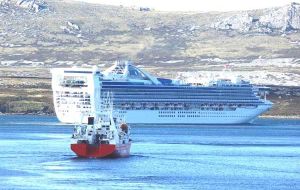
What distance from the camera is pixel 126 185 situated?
87500 millimetres

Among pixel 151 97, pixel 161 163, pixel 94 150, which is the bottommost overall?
pixel 161 163

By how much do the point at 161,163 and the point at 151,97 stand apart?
8422 cm

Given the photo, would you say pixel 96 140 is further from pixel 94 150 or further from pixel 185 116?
pixel 185 116

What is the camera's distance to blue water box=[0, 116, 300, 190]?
89.5 m

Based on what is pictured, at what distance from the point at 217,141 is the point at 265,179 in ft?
157

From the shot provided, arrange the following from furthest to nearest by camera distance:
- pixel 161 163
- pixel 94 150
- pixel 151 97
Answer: pixel 151 97 < pixel 94 150 < pixel 161 163

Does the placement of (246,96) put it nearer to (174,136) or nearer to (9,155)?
(174,136)

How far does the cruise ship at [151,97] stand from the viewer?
7215 inches

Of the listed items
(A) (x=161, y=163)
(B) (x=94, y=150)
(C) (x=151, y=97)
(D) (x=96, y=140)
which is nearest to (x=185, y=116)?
(C) (x=151, y=97)

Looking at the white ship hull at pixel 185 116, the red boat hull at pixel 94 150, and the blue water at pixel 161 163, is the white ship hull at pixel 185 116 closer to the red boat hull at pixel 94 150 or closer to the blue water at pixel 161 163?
the blue water at pixel 161 163

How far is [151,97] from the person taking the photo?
189 meters

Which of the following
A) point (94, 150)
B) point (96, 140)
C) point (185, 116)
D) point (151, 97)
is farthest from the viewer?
point (185, 116)

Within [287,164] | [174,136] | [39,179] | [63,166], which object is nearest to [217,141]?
[174,136]

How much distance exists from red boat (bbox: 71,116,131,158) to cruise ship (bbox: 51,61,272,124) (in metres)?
70.4
